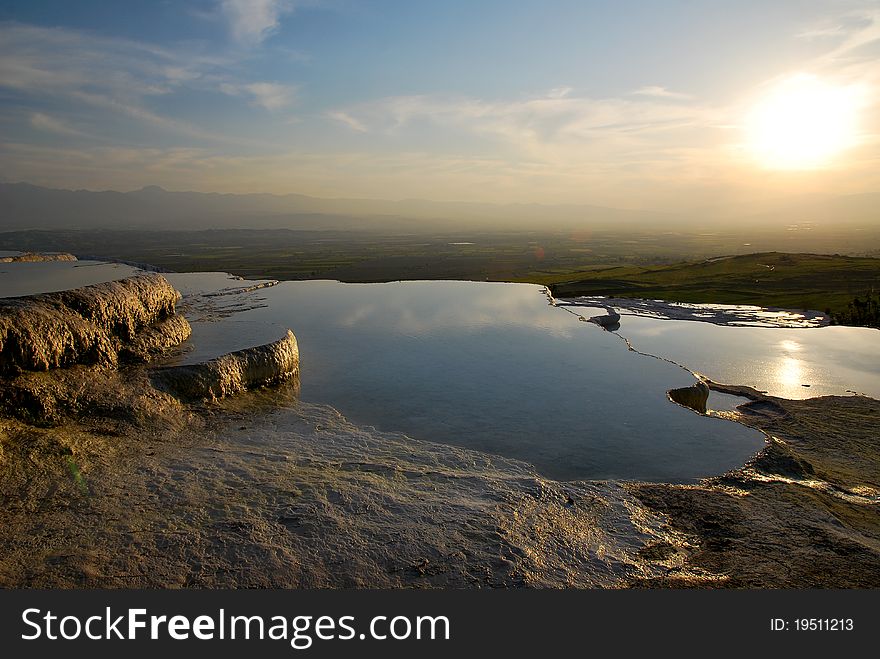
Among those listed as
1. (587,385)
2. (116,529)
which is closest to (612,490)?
(587,385)

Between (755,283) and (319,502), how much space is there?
2019 inches

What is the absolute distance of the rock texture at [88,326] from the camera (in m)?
11.6

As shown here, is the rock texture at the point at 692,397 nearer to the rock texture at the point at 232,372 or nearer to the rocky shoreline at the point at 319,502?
the rocky shoreline at the point at 319,502

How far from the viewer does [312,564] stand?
725 centimetres

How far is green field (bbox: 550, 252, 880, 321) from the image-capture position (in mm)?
40281

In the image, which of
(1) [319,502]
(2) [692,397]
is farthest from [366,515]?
(2) [692,397]

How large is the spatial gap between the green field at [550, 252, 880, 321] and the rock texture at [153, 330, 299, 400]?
97.9 feet

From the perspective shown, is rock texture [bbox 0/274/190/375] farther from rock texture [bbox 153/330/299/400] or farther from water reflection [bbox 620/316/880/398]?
water reflection [bbox 620/316/880/398]

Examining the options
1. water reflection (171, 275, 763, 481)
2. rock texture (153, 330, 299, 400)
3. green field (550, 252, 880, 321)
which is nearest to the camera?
water reflection (171, 275, 763, 481)

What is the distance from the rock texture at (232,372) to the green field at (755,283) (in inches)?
1175

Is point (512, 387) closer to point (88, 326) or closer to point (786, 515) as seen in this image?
point (786, 515)

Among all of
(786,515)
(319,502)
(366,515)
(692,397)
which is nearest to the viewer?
(366,515)

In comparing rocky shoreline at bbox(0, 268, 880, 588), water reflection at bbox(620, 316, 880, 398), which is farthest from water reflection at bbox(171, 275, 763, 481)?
water reflection at bbox(620, 316, 880, 398)

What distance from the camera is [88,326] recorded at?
1357 centimetres
